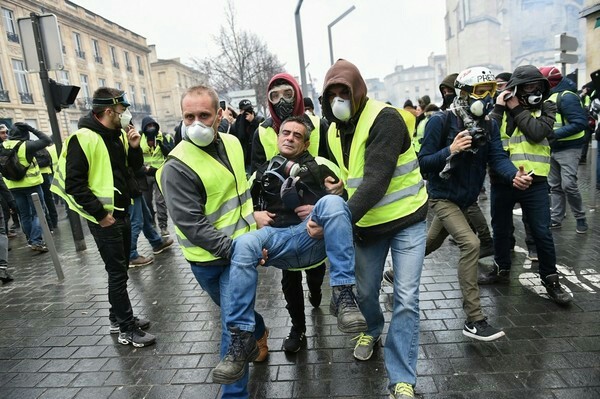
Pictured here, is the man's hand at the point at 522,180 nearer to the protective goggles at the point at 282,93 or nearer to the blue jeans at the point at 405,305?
the blue jeans at the point at 405,305

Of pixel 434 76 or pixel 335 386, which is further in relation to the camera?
pixel 434 76

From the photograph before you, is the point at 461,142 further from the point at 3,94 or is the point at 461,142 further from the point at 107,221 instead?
the point at 3,94

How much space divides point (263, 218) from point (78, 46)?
41.8 metres

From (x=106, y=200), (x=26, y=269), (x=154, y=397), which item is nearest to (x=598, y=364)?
(x=154, y=397)

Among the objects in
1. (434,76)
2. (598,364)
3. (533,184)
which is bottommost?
(598,364)

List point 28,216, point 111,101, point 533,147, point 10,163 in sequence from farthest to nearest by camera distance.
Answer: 1. point 28,216
2. point 10,163
3. point 533,147
4. point 111,101

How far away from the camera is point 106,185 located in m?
3.63

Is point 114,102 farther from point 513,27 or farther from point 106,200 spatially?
point 513,27

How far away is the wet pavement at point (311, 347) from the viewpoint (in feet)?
9.37

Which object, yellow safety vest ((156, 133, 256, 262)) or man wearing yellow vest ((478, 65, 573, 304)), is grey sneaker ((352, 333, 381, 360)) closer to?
yellow safety vest ((156, 133, 256, 262))

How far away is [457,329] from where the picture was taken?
139 inches

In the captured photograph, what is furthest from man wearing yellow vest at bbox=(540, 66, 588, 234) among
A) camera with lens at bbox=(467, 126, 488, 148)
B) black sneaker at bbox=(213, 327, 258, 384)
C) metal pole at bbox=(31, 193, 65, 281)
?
metal pole at bbox=(31, 193, 65, 281)

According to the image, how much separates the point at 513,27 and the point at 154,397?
97646mm

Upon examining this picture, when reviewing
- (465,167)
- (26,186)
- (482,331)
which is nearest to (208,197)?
(465,167)
